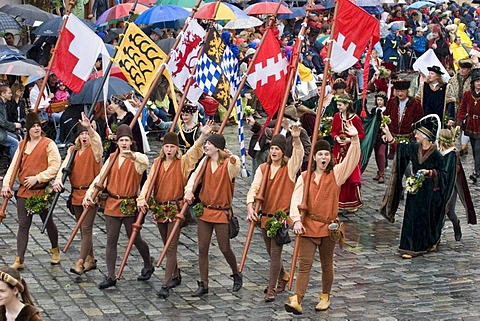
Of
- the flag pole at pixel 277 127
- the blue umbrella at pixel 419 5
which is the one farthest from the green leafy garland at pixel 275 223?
the blue umbrella at pixel 419 5

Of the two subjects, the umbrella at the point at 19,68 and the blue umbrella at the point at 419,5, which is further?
the blue umbrella at the point at 419,5

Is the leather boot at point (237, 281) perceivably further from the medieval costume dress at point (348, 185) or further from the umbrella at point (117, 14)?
the umbrella at point (117, 14)

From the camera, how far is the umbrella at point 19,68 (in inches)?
763

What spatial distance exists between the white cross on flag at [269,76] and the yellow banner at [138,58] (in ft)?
3.65

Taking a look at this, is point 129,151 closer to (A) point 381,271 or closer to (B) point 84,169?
(B) point 84,169

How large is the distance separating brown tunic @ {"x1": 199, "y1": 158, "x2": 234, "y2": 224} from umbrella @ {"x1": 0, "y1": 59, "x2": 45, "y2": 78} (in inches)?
290

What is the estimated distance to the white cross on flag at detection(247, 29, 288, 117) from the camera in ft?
46.3

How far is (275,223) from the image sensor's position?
1254 cm

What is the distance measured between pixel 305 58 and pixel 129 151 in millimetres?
14312

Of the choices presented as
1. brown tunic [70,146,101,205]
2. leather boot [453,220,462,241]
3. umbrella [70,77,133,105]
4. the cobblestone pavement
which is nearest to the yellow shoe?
the cobblestone pavement

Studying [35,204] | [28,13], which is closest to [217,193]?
[35,204]

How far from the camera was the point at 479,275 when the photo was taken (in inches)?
548

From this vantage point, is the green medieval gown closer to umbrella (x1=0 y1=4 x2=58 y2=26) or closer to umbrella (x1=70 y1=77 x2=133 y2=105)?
umbrella (x1=70 y1=77 x2=133 y2=105)

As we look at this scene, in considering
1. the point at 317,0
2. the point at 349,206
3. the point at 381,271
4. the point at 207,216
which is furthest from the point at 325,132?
the point at 317,0
